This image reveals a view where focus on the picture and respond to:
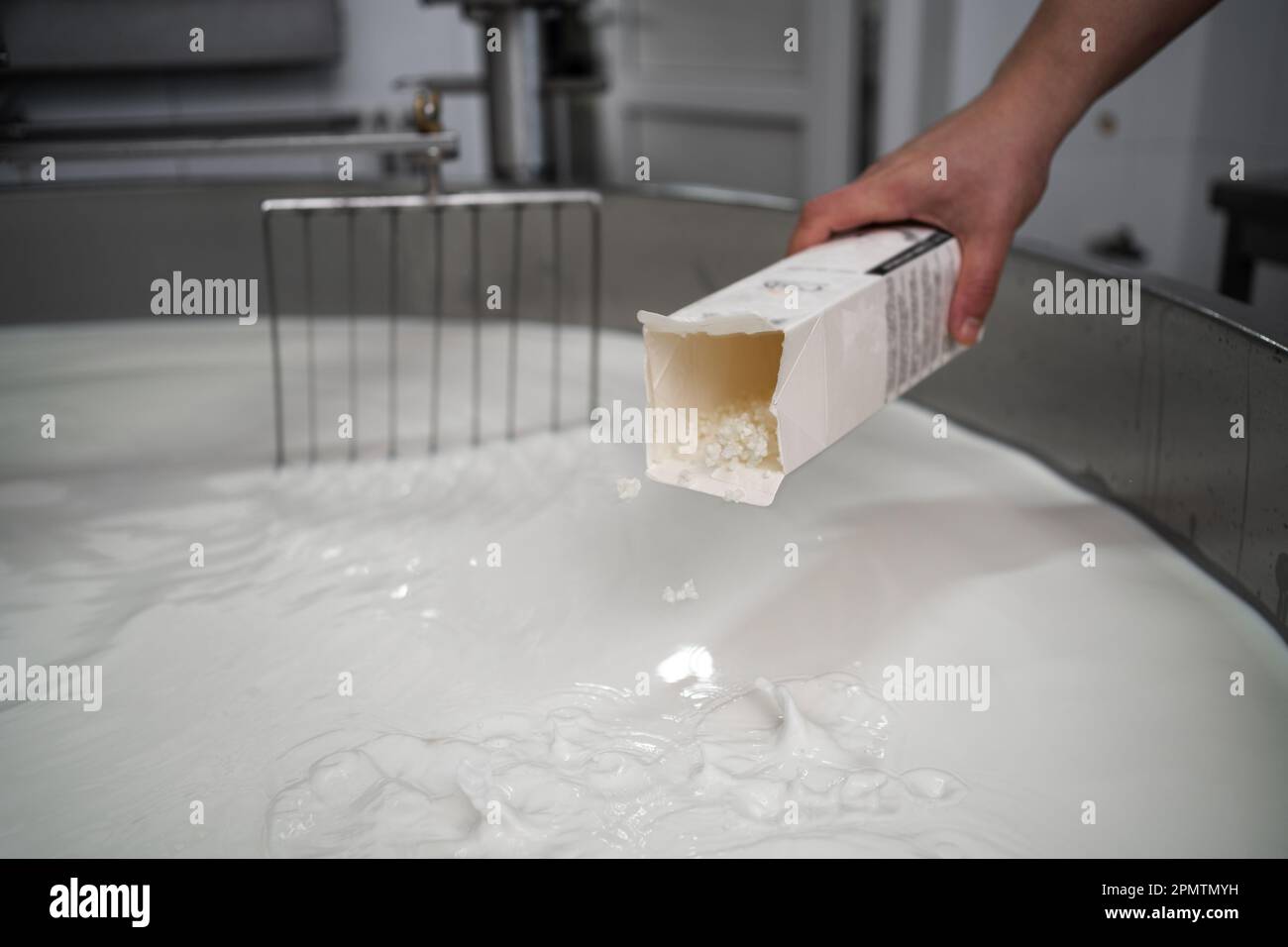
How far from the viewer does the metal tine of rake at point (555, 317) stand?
0.99 meters

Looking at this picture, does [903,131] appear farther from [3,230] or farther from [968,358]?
[3,230]

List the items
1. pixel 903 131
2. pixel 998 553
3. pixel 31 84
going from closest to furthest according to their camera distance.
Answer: pixel 998 553
pixel 903 131
pixel 31 84

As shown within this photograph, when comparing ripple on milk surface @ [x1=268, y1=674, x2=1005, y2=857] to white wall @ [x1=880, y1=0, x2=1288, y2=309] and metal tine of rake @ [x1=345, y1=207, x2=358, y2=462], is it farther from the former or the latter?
white wall @ [x1=880, y1=0, x2=1288, y2=309]

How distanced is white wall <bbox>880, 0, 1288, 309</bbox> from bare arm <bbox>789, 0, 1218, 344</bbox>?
1059 mm

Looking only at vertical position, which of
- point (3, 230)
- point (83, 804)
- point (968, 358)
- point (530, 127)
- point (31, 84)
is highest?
point (31, 84)

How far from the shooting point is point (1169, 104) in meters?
1.73

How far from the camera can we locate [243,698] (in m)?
0.60

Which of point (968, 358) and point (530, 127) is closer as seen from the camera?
point (968, 358)

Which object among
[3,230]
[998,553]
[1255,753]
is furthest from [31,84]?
[1255,753]

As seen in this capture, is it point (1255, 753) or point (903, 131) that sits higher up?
point (903, 131)

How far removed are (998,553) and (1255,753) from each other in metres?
0.23

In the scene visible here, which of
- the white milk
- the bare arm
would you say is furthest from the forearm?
the white milk

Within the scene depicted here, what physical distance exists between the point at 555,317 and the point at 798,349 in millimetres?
613

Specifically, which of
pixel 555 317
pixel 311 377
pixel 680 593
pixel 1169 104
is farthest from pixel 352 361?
pixel 1169 104
